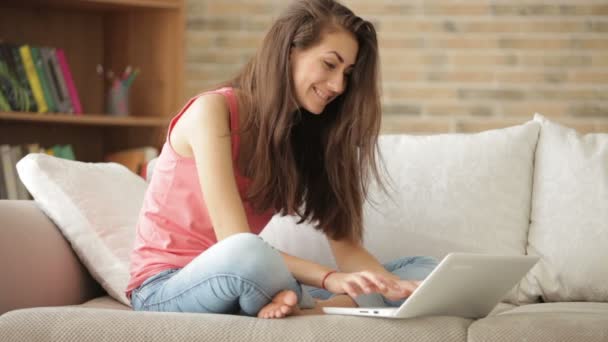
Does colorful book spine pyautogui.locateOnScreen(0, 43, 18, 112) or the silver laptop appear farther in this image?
colorful book spine pyautogui.locateOnScreen(0, 43, 18, 112)

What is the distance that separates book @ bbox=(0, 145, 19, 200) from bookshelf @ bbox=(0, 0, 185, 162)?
200 mm

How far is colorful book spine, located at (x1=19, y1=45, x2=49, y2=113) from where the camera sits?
126 inches

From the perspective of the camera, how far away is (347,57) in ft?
5.88

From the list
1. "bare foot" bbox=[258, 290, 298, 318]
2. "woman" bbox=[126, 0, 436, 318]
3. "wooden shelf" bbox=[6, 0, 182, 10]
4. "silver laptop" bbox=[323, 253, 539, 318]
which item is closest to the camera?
"silver laptop" bbox=[323, 253, 539, 318]

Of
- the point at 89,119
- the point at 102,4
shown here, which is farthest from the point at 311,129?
the point at 102,4

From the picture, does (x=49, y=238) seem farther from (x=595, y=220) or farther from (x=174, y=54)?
(x=174, y=54)

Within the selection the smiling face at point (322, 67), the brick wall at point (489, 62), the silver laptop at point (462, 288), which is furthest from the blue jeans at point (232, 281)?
the brick wall at point (489, 62)

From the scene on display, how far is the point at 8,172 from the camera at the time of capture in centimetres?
316

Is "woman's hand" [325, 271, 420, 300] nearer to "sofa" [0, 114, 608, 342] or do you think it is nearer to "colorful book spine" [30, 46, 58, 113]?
"sofa" [0, 114, 608, 342]

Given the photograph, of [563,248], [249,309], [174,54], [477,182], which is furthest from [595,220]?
[174,54]

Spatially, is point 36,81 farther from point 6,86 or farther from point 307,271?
point 307,271

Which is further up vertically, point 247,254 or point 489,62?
point 489,62

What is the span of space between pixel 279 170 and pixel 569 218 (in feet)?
2.41

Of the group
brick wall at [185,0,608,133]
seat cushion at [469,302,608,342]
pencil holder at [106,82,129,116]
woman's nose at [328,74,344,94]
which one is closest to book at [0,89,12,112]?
pencil holder at [106,82,129,116]
